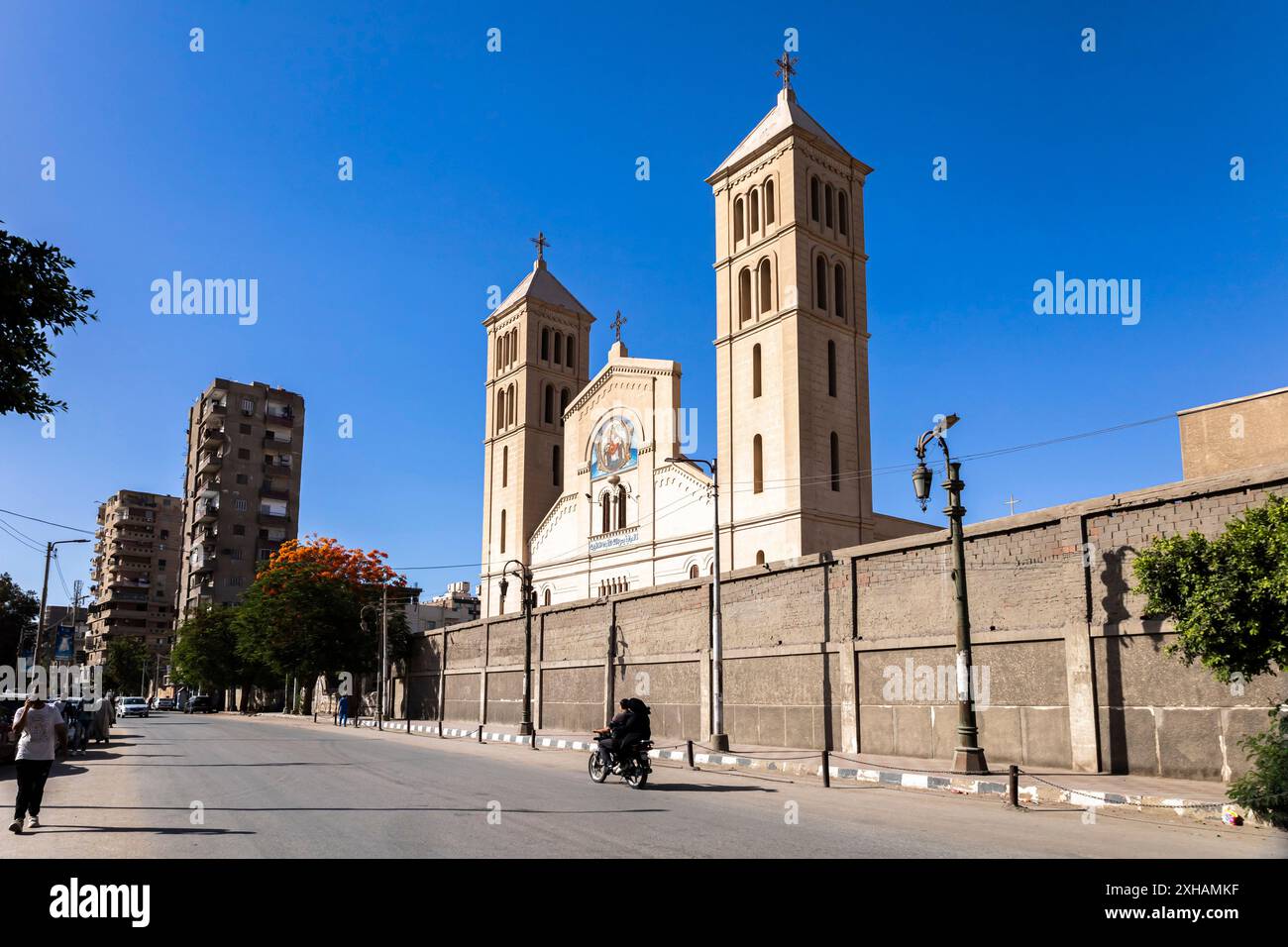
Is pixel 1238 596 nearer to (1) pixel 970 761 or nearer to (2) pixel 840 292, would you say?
(1) pixel 970 761

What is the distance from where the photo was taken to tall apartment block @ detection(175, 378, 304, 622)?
3509 inches

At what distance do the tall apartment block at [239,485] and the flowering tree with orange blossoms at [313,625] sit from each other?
1524 inches

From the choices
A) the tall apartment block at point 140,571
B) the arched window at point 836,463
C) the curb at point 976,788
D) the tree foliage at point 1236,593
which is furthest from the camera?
the tall apartment block at point 140,571

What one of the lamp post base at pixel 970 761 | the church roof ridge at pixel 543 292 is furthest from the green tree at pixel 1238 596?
the church roof ridge at pixel 543 292

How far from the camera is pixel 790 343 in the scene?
4038cm

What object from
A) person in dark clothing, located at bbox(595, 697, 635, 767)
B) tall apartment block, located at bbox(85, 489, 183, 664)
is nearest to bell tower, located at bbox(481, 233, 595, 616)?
person in dark clothing, located at bbox(595, 697, 635, 767)

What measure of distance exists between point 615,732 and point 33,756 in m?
7.83

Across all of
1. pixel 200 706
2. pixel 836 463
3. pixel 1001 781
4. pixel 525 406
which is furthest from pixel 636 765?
pixel 200 706

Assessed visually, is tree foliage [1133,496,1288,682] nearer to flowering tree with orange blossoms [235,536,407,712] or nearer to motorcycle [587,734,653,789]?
motorcycle [587,734,653,789]

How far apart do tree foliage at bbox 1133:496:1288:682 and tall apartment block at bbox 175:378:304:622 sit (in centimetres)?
8770

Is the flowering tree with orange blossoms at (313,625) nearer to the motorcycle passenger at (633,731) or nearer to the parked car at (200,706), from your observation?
the parked car at (200,706)

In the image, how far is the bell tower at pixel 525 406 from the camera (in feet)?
189

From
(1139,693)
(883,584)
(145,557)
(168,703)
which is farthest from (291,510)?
(1139,693)
